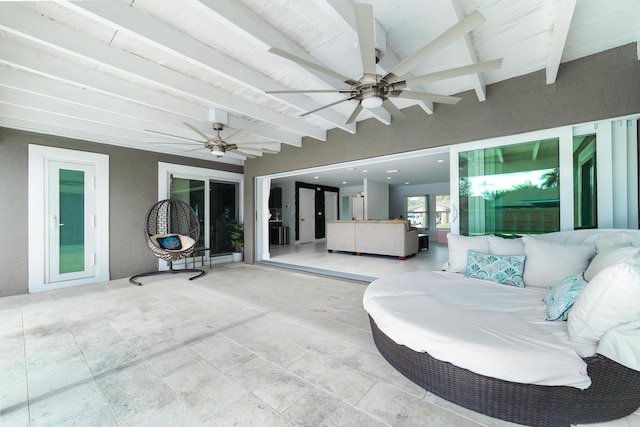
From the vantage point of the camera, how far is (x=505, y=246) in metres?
2.58

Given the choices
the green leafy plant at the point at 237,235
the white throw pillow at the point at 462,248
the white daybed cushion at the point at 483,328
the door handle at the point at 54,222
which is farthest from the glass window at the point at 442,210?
the door handle at the point at 54,222

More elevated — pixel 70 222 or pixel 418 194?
pixel 418 194

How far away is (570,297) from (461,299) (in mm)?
612

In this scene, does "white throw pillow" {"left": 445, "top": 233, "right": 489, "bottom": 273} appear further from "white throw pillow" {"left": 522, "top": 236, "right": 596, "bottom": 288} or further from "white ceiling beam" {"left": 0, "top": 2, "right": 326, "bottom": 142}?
"white ceiling beam" {"left": 0, "top": 2, "right": 326, "bottom": 142}

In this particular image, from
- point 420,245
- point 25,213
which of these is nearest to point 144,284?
point 25,213

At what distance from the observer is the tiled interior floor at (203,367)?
4.67 ft

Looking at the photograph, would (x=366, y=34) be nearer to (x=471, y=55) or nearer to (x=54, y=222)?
(x=471, y=55)

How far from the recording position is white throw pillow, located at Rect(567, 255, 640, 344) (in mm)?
1198

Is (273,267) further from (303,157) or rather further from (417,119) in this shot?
(417,119)

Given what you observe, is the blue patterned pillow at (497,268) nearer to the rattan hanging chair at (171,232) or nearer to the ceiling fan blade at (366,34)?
the ceiling fan blade at (366,34)

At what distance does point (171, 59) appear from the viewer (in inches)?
94.6

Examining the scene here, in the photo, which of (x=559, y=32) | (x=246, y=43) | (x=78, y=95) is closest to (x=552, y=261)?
(x=559, y=32)

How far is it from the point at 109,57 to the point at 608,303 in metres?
3.76

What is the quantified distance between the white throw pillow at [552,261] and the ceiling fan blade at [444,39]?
1.95 metres
